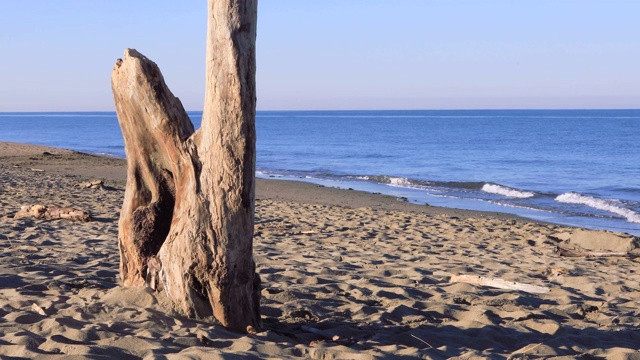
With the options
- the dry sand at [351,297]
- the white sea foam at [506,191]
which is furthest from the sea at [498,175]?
the dry sand at [351,297]

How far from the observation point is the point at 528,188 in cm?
2558

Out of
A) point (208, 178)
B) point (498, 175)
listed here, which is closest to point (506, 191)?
point (498, 175)

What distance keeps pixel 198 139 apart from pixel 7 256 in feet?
12.4

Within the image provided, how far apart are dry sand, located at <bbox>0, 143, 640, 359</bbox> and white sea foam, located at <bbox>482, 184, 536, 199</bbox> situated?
10.1 metres

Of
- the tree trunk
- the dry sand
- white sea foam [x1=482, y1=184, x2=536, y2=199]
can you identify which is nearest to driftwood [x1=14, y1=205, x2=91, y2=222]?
the dry sand

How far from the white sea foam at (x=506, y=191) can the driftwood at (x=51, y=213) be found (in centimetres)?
1508

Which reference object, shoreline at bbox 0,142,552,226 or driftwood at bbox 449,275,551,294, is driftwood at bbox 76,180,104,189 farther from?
driftwood at bbox 449,275,551,294

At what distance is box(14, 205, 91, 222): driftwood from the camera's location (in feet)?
37.0

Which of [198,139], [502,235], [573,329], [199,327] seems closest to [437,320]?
[573,329]

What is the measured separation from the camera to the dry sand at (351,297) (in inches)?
195

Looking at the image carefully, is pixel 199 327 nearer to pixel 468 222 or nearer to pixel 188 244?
pixel 188 244

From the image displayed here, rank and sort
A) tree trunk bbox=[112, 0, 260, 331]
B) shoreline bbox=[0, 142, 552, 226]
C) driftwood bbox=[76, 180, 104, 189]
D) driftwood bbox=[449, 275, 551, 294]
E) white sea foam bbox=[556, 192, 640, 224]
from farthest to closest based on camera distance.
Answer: white sea foam bbox=[556, 192, 640, 224] < shoreline bbox=[0, 142, 552, 226] < driftwood bbox=[76, 180, 104, 189] < driftwood bbox=[449, 275, 551, 294] < tree trunk bbox=[112, 0, 260, 331]

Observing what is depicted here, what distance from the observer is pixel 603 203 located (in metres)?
20.9

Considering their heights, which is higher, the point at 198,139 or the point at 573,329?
the point at 198,139
